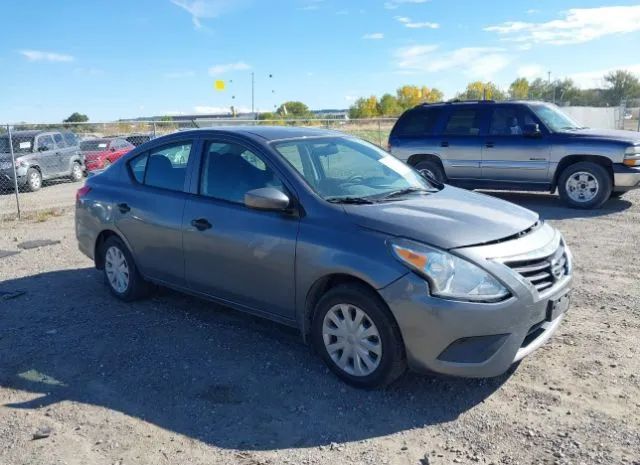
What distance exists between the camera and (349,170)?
15.2ft

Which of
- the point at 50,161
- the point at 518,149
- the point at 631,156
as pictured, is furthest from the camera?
the point at 50,161

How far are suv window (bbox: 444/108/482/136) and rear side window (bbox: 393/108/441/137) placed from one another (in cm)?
33

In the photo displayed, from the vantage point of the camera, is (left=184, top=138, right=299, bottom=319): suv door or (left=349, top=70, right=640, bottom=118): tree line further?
(left=349, top=70, right=640, bottom=118): tree line

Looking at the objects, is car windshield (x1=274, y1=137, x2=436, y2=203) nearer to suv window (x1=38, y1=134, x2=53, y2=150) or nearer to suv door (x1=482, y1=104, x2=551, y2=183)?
suv door (x1=482, y1=104, x2=551, y2=183)

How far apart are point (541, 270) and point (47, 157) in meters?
17.2

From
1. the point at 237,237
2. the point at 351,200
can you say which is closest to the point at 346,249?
the point at 351,200

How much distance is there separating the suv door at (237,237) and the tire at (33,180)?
14057 mm

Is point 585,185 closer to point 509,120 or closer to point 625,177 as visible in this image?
point 625,177

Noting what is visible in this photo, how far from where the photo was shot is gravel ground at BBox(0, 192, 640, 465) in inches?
127

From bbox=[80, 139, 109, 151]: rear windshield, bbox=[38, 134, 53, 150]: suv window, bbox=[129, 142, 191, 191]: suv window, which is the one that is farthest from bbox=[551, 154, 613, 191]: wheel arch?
bbox=[80, 139, 109, 151]: rear windshield

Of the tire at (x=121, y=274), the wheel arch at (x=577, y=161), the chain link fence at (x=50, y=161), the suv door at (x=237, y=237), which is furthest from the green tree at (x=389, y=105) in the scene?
the suv door at (x=237, y=237)

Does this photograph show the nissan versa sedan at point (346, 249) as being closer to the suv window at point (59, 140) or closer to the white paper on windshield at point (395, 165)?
the white paper on windshield at point (395, 165)

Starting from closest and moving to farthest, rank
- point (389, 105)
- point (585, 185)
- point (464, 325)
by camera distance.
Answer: point (464, 325) → point (585, 185) → point (389, 105)

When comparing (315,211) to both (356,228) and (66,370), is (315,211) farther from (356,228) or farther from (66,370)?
(66,370)
